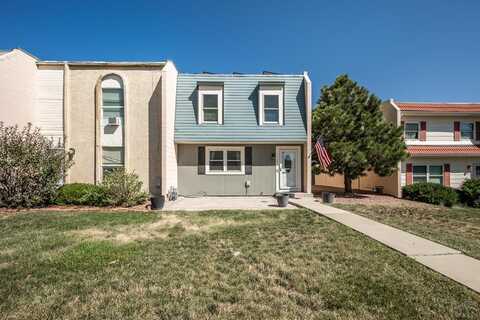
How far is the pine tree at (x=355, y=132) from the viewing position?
1239cm

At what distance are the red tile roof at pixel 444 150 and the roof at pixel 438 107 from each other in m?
2.46

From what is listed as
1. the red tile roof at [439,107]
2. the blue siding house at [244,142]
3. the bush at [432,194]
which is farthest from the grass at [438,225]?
the red tile roof at [439,107]

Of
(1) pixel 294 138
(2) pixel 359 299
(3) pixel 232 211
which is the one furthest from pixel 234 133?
(2) pixel 359 299

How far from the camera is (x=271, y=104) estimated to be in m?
13.6

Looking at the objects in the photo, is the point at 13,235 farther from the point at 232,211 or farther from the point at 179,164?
the point at 179,164

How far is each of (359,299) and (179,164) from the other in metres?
11.4

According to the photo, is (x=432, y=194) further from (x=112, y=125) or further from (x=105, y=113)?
(x=105, y=113)

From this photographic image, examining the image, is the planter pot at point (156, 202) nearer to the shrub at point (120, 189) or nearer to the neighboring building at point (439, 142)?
the shrub at point (120, 189)

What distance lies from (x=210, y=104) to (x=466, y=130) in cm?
1710

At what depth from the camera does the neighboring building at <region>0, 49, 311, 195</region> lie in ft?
38.5

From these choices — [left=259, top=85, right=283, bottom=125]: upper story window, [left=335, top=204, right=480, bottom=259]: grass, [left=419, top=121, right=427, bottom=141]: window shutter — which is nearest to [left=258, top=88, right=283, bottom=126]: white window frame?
[left=259, top=85, right=283, bottom=125]: upper story window

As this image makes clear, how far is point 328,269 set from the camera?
4199 millimetres

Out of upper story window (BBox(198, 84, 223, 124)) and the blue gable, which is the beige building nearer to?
the blue gable

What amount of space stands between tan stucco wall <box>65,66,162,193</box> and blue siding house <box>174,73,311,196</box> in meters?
1.56
